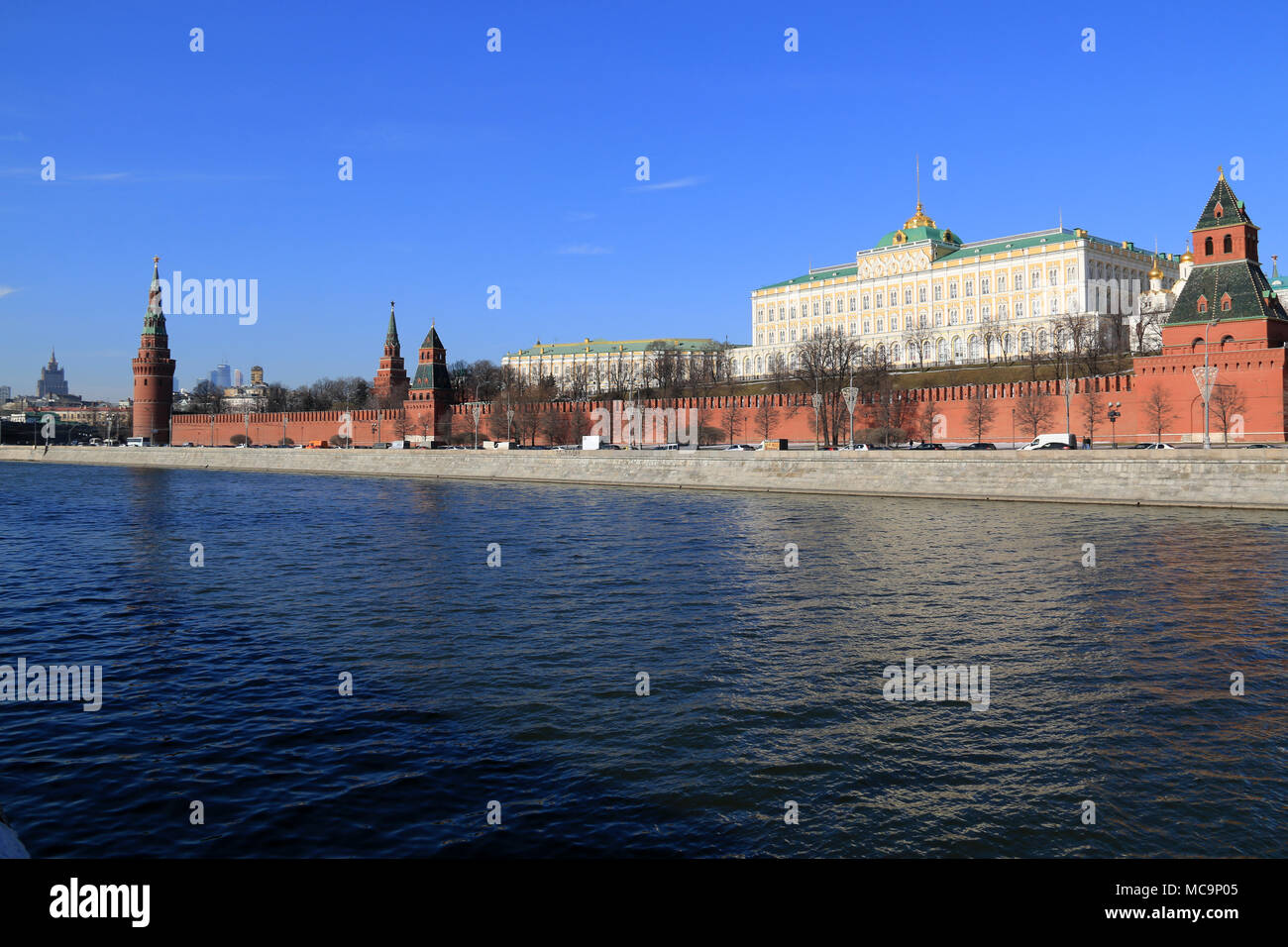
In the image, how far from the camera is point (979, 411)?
1873 inches

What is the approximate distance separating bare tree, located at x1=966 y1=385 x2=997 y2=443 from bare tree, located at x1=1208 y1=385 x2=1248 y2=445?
10.4m

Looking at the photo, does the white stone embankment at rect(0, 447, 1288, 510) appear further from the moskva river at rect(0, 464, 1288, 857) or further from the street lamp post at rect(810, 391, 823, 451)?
the moskva river at rect(0, 464, 1288, 857)

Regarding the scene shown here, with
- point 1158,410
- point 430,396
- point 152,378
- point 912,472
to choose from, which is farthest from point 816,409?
point 152,378

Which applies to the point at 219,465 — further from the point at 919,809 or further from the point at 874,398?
the point at 919,809

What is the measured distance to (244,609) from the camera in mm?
13672

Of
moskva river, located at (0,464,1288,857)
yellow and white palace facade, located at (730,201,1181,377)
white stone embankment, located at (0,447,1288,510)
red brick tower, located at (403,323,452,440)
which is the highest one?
yellow and white palace facade, located at (730,201,1181,377)

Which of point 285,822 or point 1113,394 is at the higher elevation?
point 1113,394

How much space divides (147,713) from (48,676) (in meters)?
1.99

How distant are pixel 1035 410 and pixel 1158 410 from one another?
20.3 feet

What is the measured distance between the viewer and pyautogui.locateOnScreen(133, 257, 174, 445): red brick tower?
270 ft

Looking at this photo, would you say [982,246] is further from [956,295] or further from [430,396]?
[430,396]

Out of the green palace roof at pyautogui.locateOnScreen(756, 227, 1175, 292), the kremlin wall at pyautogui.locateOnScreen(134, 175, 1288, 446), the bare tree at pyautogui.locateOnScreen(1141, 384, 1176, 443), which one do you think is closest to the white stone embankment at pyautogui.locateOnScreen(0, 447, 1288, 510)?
the kremlin wall at pyautogui.locateOnScreen(134, 175, 1288, 446)
